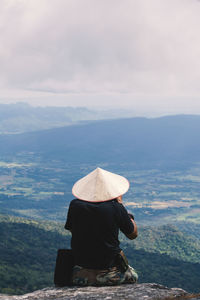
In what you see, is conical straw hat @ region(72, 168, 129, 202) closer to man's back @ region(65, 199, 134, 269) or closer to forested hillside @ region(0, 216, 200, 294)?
man's back @ region(65, 199, 134, 269)

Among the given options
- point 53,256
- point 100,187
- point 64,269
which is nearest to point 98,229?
point 100,187

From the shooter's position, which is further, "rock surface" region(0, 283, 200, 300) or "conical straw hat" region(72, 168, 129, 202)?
"conical straw hat" region(72, 168, 129, 202)

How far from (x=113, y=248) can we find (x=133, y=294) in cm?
163

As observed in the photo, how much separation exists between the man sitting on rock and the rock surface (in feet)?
1.32

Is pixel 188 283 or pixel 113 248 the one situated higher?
pixel 113 248

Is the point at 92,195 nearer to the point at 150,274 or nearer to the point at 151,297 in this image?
the point at 151,297

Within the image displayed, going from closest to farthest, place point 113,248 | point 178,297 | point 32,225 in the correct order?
point 178,297, point 113,248, point 32,225

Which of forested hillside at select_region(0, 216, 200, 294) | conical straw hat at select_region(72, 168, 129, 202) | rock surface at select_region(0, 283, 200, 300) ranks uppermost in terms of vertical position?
conical straw hat at select_region(72, 168, 129, 202)

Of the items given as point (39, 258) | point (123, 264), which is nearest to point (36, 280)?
point (39, 258)

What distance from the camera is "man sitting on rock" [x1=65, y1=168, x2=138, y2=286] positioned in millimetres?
11890

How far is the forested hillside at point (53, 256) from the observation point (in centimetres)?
9481

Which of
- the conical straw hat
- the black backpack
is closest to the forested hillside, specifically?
the black backpack

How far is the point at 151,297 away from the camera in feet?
34.1

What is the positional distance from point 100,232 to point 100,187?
1314 mm
